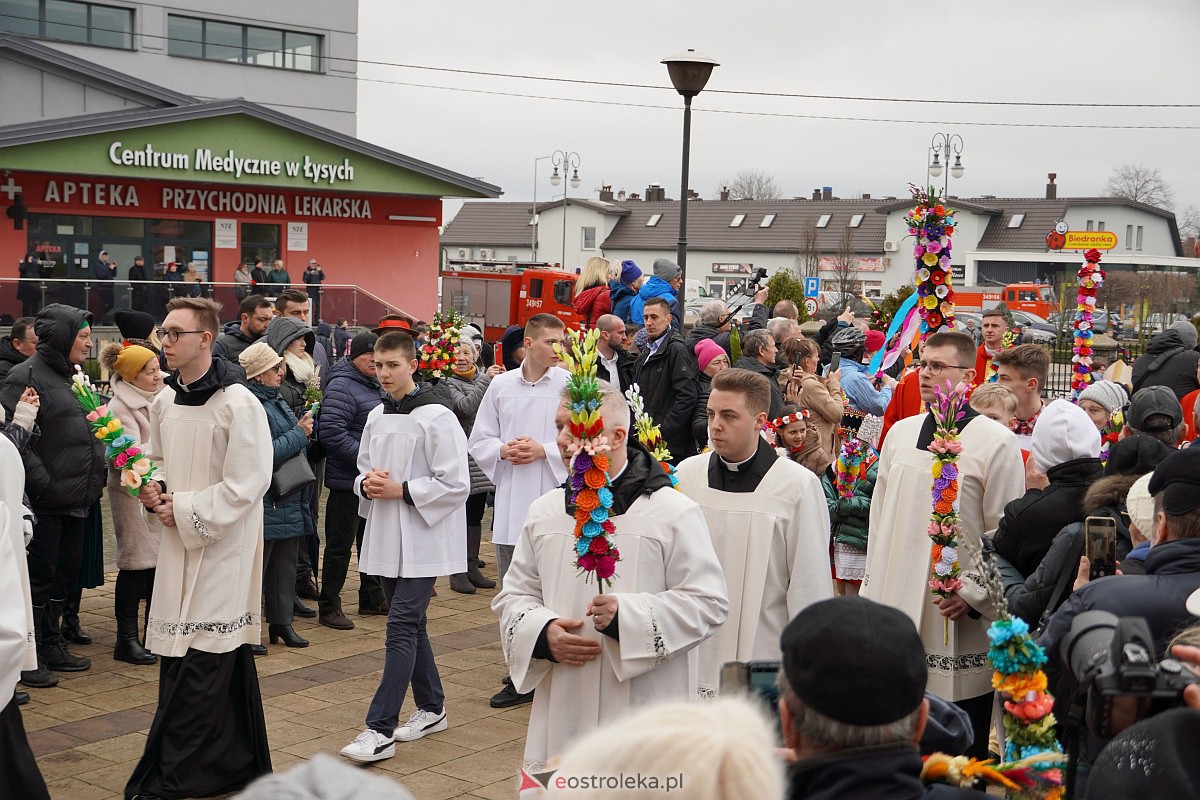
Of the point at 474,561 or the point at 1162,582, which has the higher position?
the point at 1162,582

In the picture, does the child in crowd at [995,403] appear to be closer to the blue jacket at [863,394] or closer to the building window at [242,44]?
the blue jacket at [863,394]

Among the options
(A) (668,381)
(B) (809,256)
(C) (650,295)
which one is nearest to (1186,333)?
(A) (668,381)

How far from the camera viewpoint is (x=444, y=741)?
685 cm

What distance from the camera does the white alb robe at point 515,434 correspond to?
822 cm

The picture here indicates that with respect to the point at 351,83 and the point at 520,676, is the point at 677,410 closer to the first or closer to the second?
the point at 520,676

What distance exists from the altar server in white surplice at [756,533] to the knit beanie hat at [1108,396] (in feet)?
11.2

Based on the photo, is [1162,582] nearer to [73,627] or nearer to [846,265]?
[73,627]

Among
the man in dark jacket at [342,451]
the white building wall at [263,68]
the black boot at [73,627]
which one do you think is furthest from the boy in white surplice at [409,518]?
the white building wall at [263,68]

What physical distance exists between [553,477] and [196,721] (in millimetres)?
3069

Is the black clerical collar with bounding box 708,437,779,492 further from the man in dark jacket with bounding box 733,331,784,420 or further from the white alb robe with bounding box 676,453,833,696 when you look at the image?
the man in dark jacket with bounding box 733,331,784,420

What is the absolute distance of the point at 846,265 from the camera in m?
56.7

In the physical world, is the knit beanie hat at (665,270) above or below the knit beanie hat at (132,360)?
above

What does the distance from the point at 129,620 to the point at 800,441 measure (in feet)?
14.8

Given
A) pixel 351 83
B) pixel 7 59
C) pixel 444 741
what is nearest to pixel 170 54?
pixel 351 83
